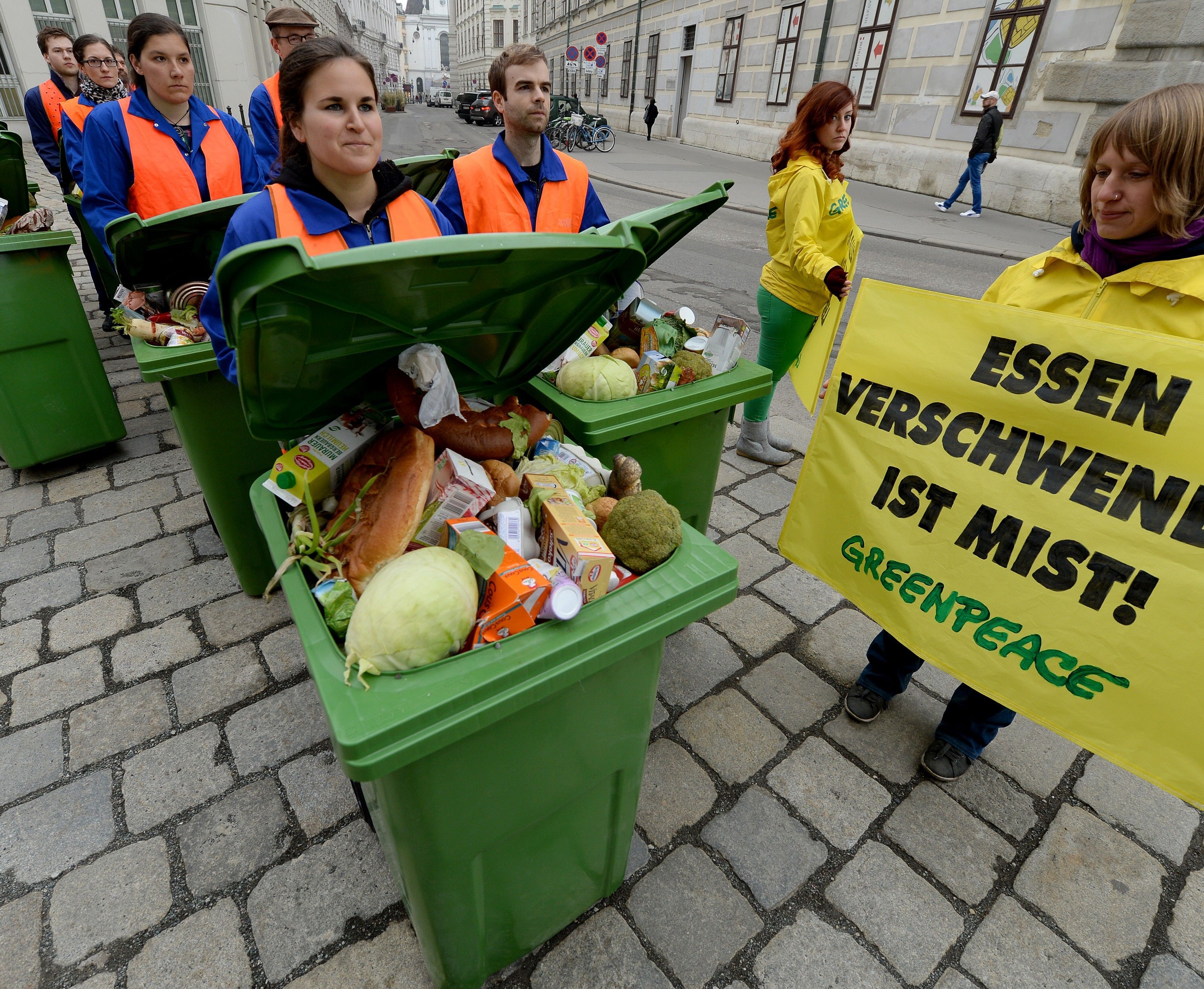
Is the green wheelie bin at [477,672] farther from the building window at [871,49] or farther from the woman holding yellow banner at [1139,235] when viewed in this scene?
the building window at [871,49]

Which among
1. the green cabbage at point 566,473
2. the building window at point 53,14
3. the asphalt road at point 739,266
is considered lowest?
the asphalt road at point 739,266

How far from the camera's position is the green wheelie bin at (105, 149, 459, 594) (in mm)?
2256

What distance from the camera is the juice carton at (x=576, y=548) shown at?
131cm

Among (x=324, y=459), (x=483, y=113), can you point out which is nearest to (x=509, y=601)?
(x=324, y=459)

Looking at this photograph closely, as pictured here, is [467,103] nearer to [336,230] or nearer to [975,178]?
[975,178]

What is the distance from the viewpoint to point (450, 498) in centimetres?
149

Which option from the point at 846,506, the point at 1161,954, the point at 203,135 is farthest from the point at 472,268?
the point at 203,135

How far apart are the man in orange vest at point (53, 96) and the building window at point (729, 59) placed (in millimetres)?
21311

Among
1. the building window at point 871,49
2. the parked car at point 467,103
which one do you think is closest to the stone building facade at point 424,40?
the parked car at point 467,103

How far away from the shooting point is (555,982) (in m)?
1.71

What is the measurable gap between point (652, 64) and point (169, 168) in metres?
31.1

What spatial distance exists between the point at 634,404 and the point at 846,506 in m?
0.79

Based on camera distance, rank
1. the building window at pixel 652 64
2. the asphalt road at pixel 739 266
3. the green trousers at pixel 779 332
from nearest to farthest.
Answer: the green trousers at pixel 779 332, the asphalt road at pixel 739 266, the building window at pixel 652 64

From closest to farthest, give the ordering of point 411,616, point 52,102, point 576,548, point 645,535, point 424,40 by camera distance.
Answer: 1. point 411,616
2. point 576,548
3. point 645,535
4. point 52,102
5. point 424,40
